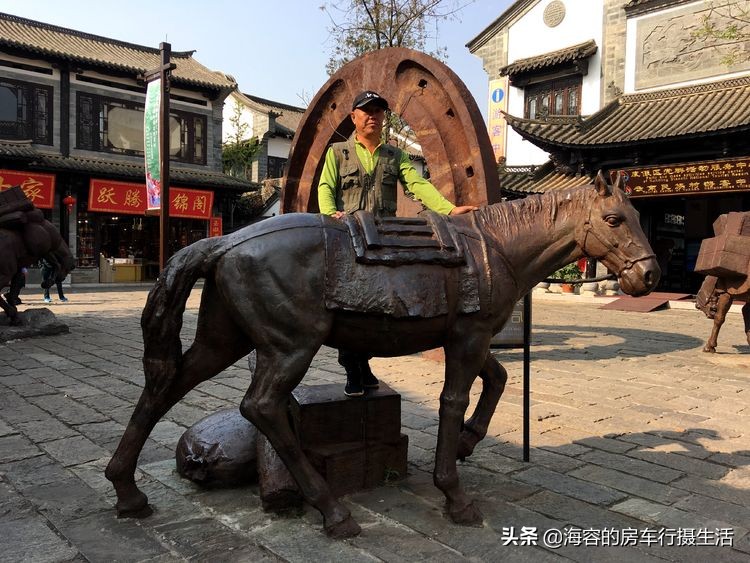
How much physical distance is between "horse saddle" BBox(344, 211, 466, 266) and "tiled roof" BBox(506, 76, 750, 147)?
1325 cm

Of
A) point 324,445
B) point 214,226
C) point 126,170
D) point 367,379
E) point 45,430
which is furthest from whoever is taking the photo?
point 214,226

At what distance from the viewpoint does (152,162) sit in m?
10.3

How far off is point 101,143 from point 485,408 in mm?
20744

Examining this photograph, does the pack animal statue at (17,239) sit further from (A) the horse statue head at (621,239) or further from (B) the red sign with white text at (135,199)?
(B) the red sign with white text at (135,199)

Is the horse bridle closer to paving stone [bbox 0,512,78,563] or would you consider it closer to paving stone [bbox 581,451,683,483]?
paving stone [bbox 581,451,683,483]

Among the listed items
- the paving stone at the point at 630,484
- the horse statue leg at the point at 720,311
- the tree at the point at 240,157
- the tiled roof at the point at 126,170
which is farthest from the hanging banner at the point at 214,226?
the paving stone at the point at 630,484

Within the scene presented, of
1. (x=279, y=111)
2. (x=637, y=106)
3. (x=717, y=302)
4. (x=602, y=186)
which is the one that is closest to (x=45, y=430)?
(x=602, y=186)

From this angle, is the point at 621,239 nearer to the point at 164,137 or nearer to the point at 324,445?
the point at 324,445

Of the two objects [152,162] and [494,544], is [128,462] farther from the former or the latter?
[152,162]

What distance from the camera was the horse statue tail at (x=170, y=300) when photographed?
279cm

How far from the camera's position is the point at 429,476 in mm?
3449

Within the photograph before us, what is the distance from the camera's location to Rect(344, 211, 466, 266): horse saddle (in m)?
2.77

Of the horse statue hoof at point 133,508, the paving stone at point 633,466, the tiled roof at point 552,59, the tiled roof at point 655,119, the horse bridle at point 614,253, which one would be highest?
the tiled roof at point 552,59

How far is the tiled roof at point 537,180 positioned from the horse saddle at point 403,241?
46.8 ft
